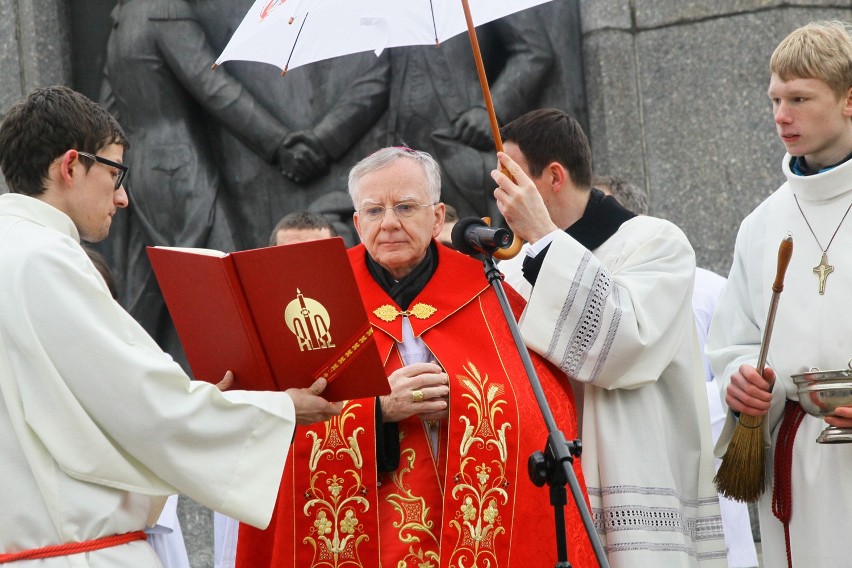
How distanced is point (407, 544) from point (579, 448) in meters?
0.74

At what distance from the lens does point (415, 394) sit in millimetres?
3932

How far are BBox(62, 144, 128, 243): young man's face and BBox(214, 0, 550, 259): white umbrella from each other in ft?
2.59

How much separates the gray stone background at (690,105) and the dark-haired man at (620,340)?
7.71 ft

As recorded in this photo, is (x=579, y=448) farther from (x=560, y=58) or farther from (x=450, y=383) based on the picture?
(x=560, y=58)

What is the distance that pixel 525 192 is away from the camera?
408cm

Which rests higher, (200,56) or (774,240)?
(200,56)

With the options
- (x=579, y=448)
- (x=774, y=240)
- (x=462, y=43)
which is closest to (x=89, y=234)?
(x=579, y=448)

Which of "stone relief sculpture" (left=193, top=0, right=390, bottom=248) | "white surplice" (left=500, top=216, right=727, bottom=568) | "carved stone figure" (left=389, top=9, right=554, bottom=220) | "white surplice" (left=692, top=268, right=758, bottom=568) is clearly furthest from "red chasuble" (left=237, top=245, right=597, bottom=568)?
"stone relief sculpture" (left=193, top=0, right=390, bottom=248)

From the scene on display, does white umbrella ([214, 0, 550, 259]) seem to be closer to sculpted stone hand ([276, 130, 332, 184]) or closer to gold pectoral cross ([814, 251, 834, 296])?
gold pectoral cross ([814, 251, 834, 296])

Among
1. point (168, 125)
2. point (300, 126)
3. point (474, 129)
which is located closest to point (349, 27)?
point (474, 129)

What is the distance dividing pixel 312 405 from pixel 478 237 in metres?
0.65

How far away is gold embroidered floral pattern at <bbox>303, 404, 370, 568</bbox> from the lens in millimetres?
3943

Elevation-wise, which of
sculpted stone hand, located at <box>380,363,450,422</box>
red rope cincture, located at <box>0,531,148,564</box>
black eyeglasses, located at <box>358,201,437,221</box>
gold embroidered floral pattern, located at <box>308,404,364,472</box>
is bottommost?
red rope cincture, located at <box>0,531,148,564</box>

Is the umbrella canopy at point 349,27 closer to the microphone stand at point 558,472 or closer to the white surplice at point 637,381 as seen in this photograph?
the white surplice at point 637,381
